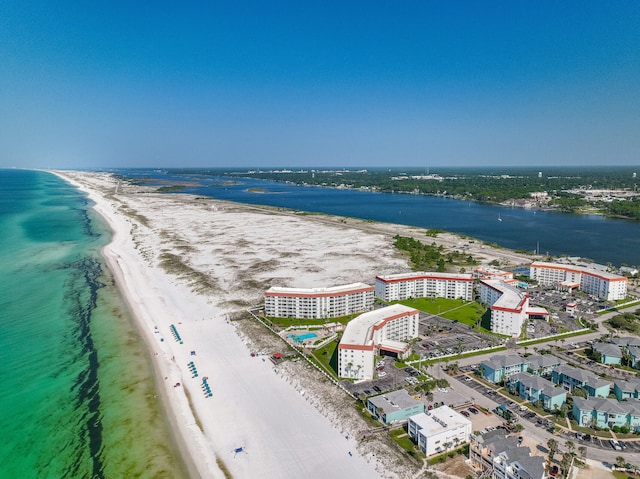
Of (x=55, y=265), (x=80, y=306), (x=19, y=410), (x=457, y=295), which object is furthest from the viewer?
(x=55, y=265)

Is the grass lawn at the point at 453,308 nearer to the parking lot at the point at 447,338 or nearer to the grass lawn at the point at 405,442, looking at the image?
the parking lot at the point at 447,338

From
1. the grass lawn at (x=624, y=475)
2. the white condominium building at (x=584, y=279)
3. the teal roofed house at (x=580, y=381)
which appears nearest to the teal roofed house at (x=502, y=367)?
the teal roofed house at (x=580, y=381)

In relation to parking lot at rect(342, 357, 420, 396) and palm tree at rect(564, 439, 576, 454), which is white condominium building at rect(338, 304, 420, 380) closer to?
parking lot at rect(342, 357, 420, 396)

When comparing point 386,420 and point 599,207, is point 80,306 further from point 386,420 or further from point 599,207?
point 599,207

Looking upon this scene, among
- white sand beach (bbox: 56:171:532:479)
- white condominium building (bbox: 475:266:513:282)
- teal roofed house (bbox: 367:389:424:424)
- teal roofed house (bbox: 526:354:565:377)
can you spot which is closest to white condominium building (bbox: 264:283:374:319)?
white sand beach (bbox: 56:171:532:479)

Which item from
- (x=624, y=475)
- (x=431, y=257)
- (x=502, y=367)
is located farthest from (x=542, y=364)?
(x=431, y=257)

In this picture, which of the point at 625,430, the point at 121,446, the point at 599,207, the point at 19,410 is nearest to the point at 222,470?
the point at 121,446
